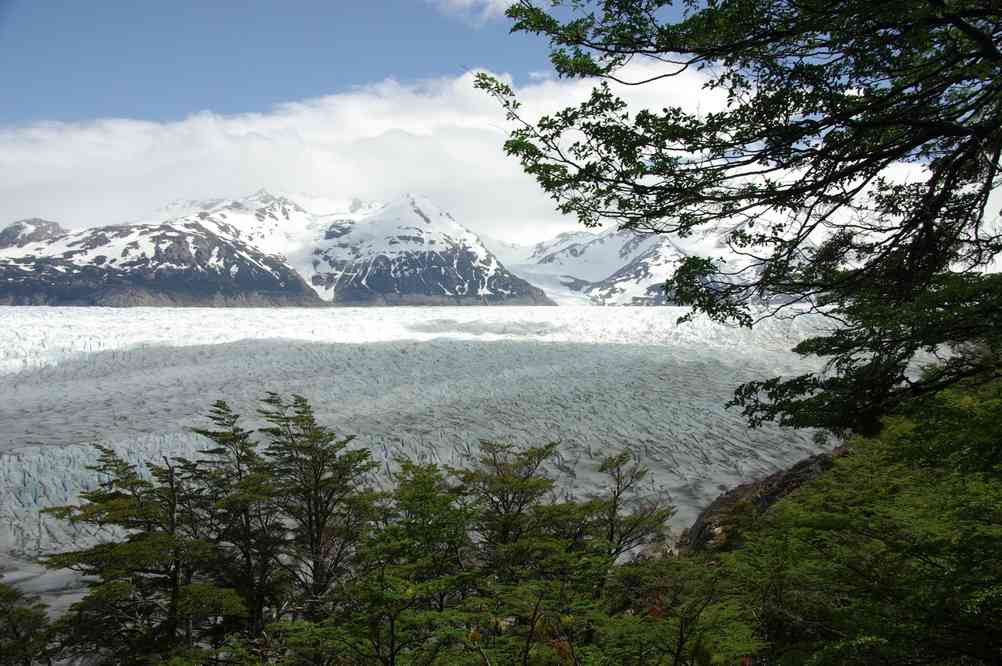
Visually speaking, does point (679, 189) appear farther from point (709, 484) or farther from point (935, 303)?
point (709, 484)

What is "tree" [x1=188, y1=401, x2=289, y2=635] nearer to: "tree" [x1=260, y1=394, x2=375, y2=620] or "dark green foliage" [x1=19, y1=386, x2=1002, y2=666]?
"dark green foliage" [x1=19, y1=386, x2=1002, y2=666]

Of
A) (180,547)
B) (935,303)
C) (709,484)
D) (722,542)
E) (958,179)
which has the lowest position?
(709,484)

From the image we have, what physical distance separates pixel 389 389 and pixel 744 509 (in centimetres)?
1923

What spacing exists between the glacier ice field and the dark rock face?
4.80m

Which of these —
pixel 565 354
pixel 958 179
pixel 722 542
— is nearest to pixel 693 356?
pixel 565 354

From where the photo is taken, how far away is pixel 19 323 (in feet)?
106

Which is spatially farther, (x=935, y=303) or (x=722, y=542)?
(x=722, y=542)

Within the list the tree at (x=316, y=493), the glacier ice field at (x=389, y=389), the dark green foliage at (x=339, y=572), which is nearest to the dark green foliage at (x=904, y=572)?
the dark green foliage at (x=339, y=572)

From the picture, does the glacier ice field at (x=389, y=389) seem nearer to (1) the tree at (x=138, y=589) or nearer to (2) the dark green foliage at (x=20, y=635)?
(2) the dark green foliage at (x=20, y=635)

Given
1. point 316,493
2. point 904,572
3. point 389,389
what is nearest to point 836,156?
point 904,572

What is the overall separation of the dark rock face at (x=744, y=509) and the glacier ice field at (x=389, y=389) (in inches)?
189

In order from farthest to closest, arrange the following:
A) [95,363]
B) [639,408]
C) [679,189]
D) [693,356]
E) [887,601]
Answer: [693,356], [95,363], [639,408], [679,189], [887,601]

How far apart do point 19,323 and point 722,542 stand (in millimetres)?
39474

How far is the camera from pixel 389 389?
1133 inches
